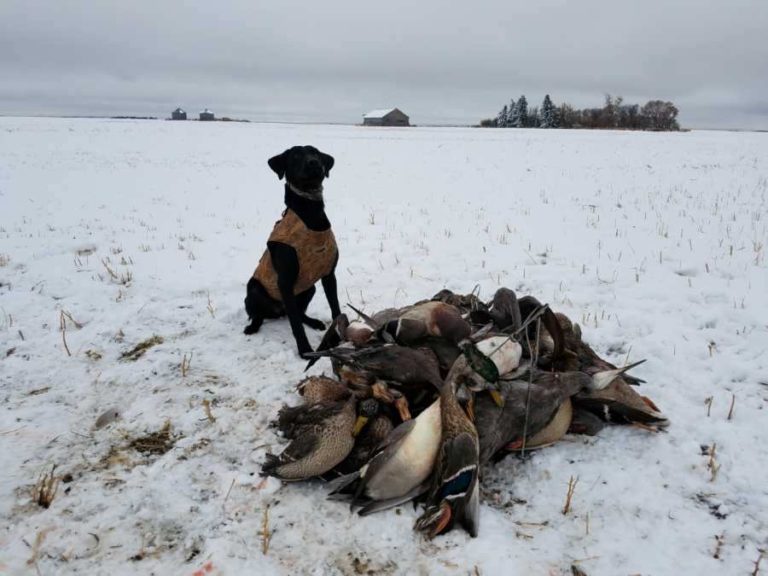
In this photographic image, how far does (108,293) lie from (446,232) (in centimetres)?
481

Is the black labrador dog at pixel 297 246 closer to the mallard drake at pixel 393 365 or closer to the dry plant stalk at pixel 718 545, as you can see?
the mallard drake at pixel 393 365

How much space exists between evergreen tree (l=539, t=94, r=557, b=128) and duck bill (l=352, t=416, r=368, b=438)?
228 feet

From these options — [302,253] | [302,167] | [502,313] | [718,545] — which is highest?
[302,167]

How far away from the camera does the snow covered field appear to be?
212 cm

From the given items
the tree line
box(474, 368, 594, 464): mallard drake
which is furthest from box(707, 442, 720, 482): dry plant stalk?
the tree line

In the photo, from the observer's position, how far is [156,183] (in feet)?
46.9

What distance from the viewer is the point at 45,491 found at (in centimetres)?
237

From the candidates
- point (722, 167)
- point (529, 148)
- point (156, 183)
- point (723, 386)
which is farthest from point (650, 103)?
point (723, 386)

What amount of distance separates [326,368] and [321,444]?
1208 mm

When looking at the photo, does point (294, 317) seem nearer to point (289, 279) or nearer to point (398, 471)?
point (289, 279)

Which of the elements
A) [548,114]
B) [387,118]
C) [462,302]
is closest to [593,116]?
[548,114]

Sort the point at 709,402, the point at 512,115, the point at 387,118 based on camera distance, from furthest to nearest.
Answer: the point at 387,118 → the point at 512,115 → the point at 709,402

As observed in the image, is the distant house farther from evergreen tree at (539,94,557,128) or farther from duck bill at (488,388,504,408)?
duck bill at (488,388,504,408)

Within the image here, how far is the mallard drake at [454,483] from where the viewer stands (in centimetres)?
217
